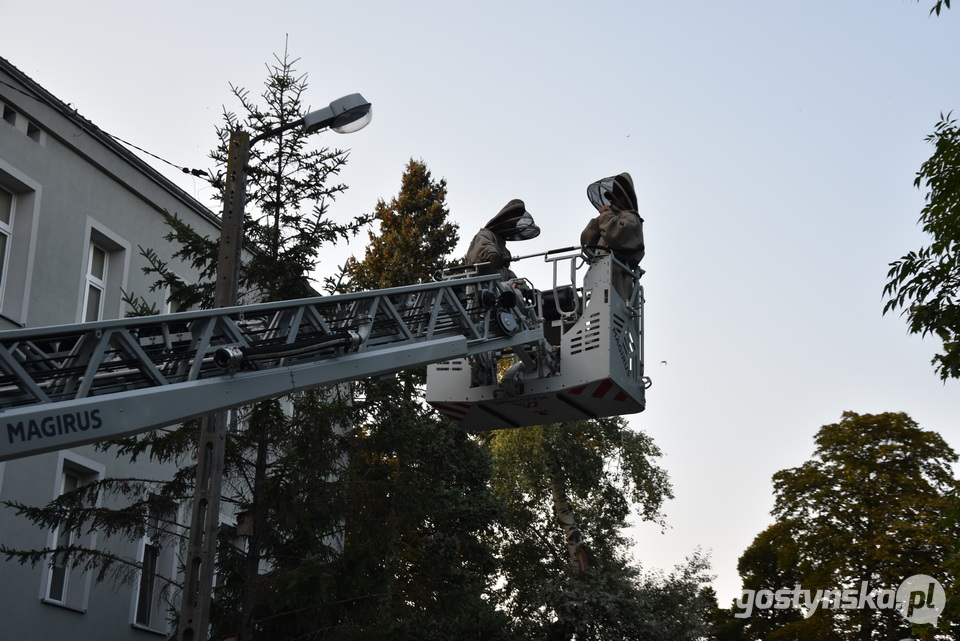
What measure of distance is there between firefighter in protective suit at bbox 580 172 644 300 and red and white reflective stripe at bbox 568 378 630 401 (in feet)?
4.10

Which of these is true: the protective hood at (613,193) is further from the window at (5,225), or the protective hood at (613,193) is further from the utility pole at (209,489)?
the window at (5,225)

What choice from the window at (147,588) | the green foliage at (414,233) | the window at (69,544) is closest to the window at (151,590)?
the window at (147,588)

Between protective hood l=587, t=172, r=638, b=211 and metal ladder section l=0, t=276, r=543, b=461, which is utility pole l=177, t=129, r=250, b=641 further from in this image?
protective hood l=587, t=172, r=638, b=211

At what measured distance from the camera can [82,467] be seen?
1592 cm

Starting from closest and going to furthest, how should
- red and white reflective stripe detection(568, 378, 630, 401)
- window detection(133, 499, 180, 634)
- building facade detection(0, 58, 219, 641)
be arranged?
red and white reflective stripe detection(568, 378, 630, 401), building facade detection(0, 58, 219, 641), window detection(133, 499, 180, 634)

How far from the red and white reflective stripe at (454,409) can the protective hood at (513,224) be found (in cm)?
224

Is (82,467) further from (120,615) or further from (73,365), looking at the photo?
(73,365)

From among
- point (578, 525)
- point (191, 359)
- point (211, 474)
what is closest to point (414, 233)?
point (578, 525)

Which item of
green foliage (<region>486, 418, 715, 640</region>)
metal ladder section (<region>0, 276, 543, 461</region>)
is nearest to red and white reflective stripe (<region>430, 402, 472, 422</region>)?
metal ladder section (<region>0, 276, 543, 461</region>)

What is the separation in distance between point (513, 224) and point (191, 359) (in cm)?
628

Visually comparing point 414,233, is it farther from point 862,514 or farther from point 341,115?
point 341,115

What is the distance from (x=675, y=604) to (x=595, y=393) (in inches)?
809

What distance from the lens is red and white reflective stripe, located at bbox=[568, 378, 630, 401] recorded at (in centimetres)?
1136

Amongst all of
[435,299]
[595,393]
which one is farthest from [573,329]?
[435,299]
